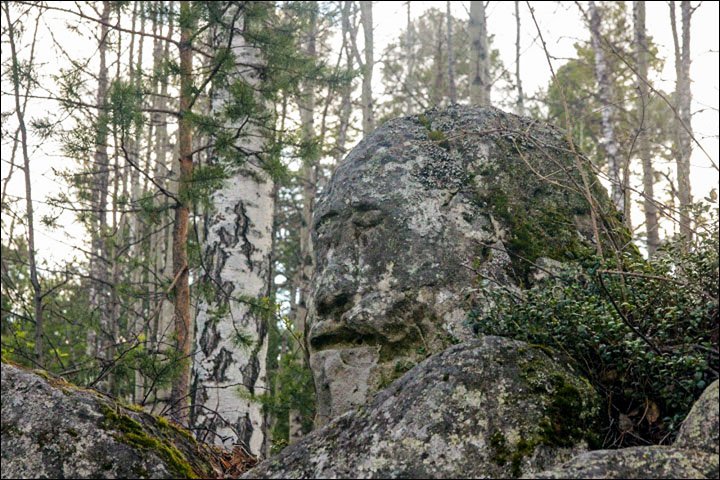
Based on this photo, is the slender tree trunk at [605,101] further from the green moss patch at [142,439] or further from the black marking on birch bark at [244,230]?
the green moss patch at [142,439]

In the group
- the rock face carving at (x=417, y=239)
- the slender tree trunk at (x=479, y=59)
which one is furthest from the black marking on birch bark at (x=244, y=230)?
the slender tree trunk at (x=479, y=59)

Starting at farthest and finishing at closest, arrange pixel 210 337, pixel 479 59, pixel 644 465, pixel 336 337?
pixel 479 59
pixel 210 337
pixel 336 337
pixel 644 465

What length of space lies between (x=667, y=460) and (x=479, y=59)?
11050 millimetres

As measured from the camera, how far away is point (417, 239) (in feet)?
14.4

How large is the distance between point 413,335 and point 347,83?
3845 mm

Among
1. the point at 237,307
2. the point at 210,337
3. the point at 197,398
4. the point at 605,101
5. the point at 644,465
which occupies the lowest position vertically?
the point at 197,398

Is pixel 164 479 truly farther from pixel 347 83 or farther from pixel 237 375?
pixel 347 83

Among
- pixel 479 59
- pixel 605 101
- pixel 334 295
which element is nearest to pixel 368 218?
pixel 334 295

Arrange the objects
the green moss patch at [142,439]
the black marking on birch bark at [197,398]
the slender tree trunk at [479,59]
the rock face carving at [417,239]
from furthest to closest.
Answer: the slender tree trunk at [479,59], the black marking on birch bark at [197,398], the rock face carving at [417,239], the green moss patch at [142,439]

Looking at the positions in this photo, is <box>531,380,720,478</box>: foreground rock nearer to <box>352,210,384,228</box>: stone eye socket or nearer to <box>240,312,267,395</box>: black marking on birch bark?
<box>352,210,384,228</box>: stone eye socket

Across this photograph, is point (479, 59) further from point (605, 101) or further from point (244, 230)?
point (244, 230)

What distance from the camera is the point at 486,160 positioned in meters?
4.73

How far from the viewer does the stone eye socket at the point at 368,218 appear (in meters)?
4.55

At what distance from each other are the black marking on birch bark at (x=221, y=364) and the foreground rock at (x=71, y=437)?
3.48 metres
